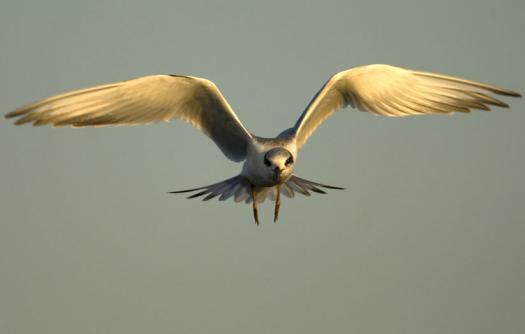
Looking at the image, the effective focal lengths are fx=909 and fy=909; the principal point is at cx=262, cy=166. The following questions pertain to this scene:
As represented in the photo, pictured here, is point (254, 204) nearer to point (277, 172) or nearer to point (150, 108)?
point (277, 172)

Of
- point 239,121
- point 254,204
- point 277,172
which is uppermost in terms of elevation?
point 239,121

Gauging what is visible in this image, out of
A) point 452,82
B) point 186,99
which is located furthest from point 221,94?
point 452,82

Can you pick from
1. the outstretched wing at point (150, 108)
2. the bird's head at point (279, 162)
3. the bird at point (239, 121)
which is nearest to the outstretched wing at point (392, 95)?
the bird at point (239, 121)

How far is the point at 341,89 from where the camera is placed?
18.0 meters

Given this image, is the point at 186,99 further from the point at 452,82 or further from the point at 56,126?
the point at 452,82

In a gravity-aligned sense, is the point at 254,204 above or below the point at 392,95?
below

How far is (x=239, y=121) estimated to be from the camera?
16953 mm

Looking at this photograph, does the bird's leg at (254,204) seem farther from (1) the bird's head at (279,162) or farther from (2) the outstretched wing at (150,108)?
(1) the bird's head at (279,162)

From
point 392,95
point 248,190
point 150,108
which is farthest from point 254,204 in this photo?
point 392,95

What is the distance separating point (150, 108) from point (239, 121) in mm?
1675

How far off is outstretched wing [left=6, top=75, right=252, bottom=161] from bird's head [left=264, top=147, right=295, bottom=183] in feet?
3.75

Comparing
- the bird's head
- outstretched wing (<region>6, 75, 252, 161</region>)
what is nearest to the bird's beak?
the bird's head

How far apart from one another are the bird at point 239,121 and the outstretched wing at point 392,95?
19 millimetres

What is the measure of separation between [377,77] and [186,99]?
3.78 meters
